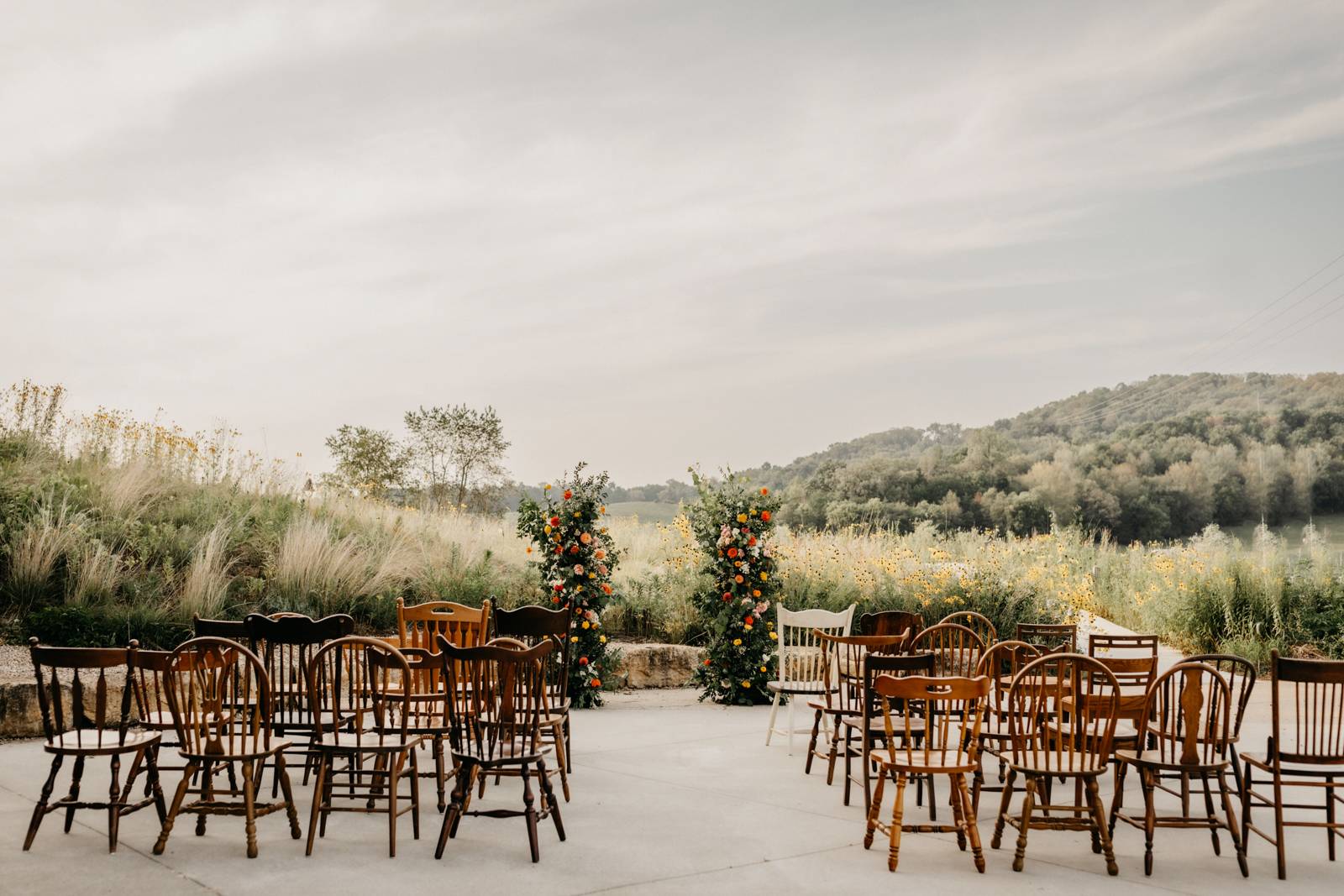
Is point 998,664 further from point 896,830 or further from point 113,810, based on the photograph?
point 113,810

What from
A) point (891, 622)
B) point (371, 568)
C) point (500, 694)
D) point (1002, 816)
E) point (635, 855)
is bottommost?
point (635, 855)

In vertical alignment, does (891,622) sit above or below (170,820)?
above

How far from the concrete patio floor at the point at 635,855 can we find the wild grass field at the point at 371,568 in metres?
3.18

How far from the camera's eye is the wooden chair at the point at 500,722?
4617 mm

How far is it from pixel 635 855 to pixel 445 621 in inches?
109

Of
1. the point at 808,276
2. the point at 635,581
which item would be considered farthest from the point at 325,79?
the point at 808,276

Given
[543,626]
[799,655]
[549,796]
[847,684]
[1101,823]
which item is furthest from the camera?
[799,655]

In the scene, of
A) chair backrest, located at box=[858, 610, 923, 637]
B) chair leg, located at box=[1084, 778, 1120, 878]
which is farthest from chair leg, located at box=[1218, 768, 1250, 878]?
chair backrest, located at box=[858, 610, 923, 637]

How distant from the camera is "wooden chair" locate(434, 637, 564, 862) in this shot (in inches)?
182

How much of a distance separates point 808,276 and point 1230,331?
11.4 m

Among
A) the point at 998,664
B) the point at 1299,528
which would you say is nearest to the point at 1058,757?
the point at 998,664

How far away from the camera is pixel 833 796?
19.7 ft

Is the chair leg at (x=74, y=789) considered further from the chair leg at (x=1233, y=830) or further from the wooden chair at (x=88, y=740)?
the chair leg at (x=1233, y=830)

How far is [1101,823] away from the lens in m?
4.57
